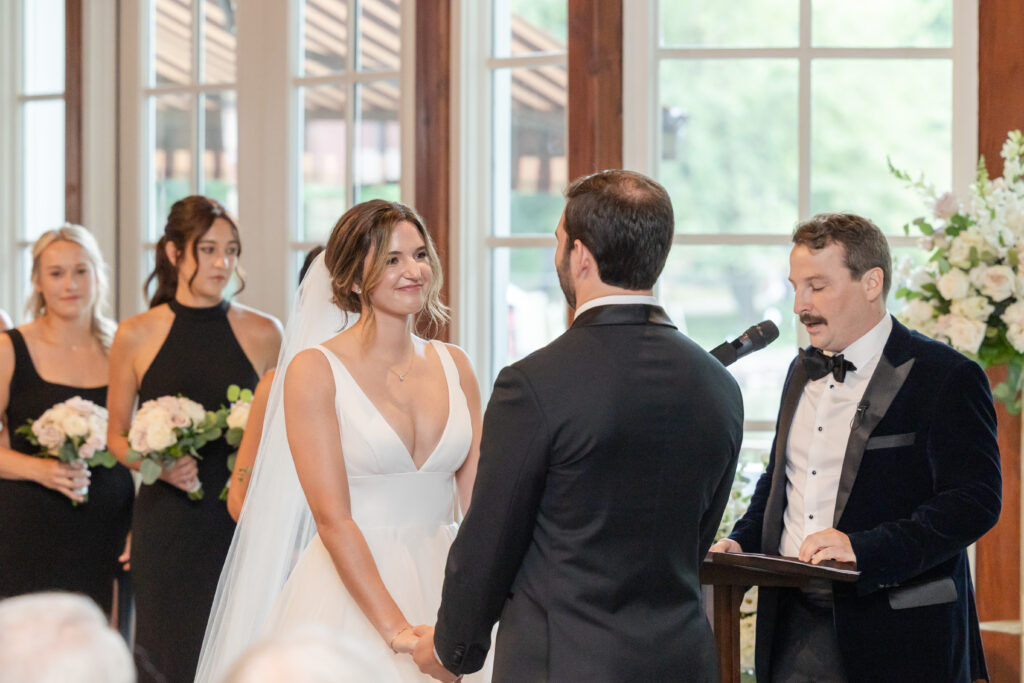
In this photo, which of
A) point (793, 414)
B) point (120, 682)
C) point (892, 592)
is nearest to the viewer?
point (120, 682)

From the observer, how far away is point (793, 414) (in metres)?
2.44

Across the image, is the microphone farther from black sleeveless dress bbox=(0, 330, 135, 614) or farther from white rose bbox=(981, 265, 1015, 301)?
black sleeveless dress bbox=(0, 330, 135, 614)

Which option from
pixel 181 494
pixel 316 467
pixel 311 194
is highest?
pixel 311 194

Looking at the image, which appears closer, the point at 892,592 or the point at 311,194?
the point at 892,592

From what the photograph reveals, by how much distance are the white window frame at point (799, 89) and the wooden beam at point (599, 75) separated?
3 cm

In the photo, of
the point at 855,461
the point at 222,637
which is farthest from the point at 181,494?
the point at 855,461

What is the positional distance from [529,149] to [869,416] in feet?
6.79

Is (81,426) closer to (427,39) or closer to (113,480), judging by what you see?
(113,480)

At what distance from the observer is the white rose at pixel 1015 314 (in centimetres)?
269

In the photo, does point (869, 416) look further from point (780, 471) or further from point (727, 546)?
point (727, 546)

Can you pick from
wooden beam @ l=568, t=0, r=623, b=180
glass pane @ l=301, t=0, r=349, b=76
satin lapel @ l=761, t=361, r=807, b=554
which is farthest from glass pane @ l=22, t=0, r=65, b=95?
satin lapel @ l=761, t=361, r=807, b=554

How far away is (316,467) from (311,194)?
93.1 inches

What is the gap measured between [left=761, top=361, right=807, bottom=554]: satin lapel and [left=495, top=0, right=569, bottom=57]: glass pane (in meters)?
1.90

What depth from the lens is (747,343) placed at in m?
2.15
